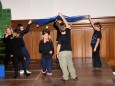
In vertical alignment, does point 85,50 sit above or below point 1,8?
below

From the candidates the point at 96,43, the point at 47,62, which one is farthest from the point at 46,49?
the point at 96,43

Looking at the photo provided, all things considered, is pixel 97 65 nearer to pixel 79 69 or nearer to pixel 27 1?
pixel 79 69

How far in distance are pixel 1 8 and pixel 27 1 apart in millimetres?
1056

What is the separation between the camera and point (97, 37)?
21.5ft

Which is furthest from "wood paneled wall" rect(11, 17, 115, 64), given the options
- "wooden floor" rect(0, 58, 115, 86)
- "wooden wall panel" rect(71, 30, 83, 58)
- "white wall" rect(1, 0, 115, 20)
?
"wooden floor" rect(0, 58, 115, 86)

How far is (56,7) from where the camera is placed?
28.9 ft

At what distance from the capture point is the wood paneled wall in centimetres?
869

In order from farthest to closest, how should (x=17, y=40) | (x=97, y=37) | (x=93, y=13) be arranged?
(x=93, y=13) < (x=97, y=37) < (x=17, y=40)

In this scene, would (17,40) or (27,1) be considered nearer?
(17,40)

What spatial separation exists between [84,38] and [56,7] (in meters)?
1.58

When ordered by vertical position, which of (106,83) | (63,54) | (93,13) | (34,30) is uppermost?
(93,13)

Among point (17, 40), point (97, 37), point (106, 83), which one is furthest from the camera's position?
point (97, 37)

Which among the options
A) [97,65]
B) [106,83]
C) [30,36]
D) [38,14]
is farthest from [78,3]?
[106,83]

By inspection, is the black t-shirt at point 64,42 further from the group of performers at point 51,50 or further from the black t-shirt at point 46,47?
the black t-shirt at point 46,47
